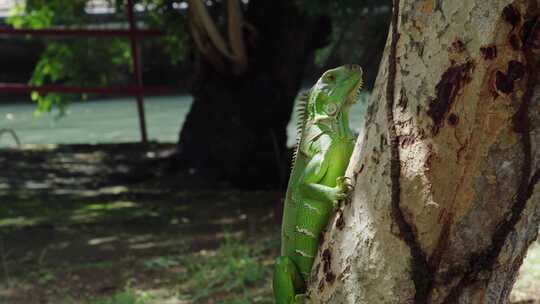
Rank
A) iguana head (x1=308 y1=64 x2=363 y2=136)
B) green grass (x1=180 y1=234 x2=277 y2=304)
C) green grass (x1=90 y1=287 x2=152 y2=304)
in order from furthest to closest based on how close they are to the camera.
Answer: green grass (x1=180 y1=234 x2=277 y2=304)
green grass (x1=90 y1=287 x2=152 y2=304)
iguana head (x1=308 y1=64 x2=363 y2=136)

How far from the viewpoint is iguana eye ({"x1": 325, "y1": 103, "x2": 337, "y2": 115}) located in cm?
236

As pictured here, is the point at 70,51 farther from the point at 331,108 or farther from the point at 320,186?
the point at 320,186

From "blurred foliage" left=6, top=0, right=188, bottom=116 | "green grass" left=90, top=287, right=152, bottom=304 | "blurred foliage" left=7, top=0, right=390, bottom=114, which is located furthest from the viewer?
"blurred foliage" left=6, top=0, right=188, bottom=116

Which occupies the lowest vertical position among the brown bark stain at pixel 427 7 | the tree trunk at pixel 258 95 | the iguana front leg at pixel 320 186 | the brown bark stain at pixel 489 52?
the tree trunk at pixel 258 95

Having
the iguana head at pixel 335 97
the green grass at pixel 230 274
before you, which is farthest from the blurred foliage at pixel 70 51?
the iguana head at pixel 335 97

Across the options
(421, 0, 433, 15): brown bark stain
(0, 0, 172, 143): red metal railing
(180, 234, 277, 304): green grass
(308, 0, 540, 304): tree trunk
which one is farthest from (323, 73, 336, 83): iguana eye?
(0, 0, 172, 143): red metal railing

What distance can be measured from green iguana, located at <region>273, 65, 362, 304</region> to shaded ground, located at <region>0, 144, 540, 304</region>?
1908 millimetres

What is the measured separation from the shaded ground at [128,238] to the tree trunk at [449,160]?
240cm

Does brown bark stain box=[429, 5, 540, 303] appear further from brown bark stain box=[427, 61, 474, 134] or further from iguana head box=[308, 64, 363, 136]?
iguana head box=[308, 64, 363, 136]

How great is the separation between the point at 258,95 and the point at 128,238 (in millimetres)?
2298

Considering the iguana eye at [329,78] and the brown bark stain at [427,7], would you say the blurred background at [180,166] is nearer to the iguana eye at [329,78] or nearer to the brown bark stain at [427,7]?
the iguana eye at [329,78]

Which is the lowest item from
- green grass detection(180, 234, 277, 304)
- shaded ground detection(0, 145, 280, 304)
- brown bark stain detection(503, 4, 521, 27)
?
shaded ground detection(0, 145, 280, 304)

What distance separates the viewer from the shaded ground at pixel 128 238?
4.43m

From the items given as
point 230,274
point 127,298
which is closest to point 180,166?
point 230,274
